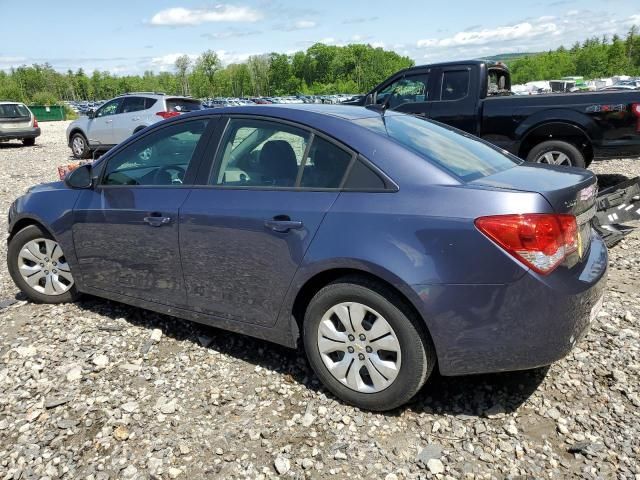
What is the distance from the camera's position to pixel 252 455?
2.70m

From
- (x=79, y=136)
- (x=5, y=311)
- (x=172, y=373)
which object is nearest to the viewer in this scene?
(x=172, y=373)

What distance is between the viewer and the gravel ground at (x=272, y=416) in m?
2.60

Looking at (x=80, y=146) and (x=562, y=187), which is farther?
(x=80, y=146)

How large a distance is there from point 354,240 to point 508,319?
82cm

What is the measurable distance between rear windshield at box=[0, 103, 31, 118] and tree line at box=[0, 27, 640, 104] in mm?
97280

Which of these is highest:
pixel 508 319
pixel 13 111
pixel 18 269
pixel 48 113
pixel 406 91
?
pixel 406 91

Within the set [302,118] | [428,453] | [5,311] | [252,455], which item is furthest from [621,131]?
[5,311]

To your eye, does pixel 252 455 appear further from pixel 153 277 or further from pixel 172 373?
pixel 153 277

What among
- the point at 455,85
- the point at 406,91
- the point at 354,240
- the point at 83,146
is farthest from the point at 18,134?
the point at 354,240

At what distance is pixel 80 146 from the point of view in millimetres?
16172

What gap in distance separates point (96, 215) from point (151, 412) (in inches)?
63.4

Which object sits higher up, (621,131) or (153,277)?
(621,131)

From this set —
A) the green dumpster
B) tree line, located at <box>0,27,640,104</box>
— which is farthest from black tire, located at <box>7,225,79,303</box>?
tree line, located at <box>0,27,640,104</box>

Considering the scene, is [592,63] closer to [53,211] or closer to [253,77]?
[253,77]
